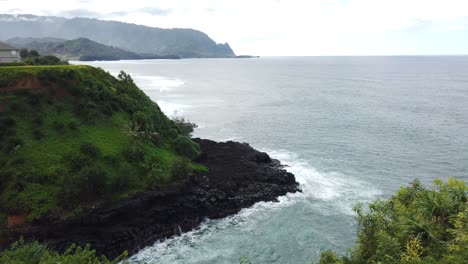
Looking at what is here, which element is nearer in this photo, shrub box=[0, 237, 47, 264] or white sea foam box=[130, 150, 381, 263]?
shrub box=[0, 237, 47, 264]

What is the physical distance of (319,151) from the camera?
77062mm

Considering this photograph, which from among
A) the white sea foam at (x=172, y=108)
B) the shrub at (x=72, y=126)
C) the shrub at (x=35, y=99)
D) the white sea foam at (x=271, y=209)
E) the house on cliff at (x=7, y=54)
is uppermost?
the house on cliff at (x=7, y=54)

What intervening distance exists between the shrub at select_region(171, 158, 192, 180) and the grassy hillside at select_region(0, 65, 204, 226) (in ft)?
0.49

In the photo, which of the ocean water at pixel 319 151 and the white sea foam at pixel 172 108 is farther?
the white sea foam at pixel 172 108

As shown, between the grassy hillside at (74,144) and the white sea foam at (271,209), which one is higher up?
the grassy hillside at (74,144)

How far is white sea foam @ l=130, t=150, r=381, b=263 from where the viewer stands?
40.9 meters

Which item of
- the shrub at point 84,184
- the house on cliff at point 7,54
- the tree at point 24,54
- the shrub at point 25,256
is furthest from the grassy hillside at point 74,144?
the tree at point 24,54

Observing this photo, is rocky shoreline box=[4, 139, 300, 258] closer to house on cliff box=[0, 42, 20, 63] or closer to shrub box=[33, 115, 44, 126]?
shrub box=[33, 115, 44, 126]

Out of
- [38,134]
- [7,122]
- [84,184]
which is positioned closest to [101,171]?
[84,184]

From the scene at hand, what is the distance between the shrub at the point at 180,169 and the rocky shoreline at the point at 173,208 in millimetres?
1202

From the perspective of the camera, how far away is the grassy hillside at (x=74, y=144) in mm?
43341

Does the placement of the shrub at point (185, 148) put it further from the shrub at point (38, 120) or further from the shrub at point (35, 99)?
the shrub at point (35, 99)

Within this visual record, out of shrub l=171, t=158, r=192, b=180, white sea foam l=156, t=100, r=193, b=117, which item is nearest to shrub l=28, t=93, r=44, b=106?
shrub l=171, t=158, r=192, b=180

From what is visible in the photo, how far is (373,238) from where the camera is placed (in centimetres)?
2667
